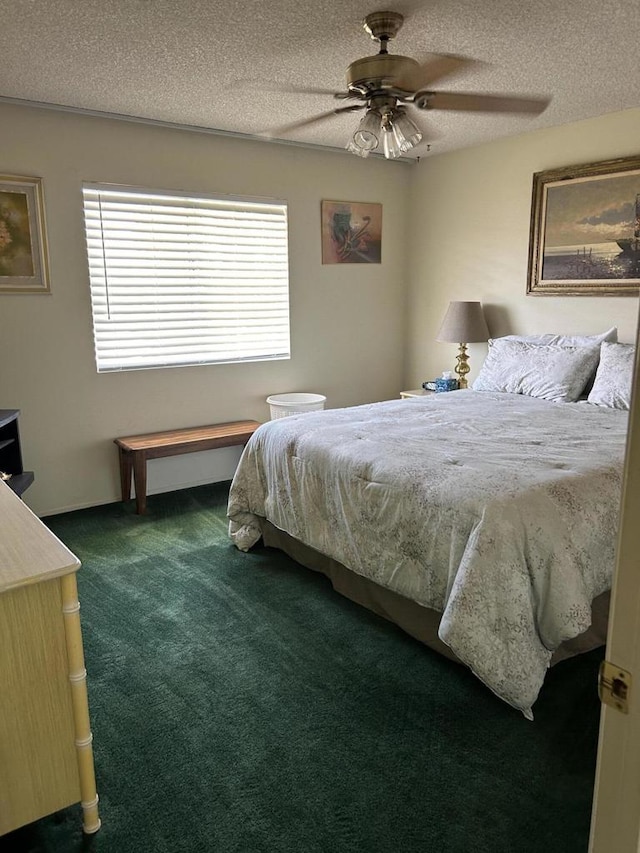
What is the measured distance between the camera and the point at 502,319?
15.4ft

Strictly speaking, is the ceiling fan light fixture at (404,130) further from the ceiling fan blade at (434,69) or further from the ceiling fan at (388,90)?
the ceiling fan blade at (434,69)

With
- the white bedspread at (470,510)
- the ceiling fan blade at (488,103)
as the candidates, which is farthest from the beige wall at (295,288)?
the white bedspread at (470,510)

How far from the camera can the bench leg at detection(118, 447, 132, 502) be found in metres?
4.07

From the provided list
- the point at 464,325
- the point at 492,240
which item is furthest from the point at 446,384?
the point at 492,240

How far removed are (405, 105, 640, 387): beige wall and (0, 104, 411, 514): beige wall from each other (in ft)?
0.83

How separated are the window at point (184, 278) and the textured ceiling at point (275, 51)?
0.62m

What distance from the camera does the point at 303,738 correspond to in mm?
1974

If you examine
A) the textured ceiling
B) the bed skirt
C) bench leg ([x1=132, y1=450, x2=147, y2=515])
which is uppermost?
the textured ceiling

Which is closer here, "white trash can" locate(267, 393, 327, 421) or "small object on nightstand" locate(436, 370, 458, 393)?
"white trash can" locate(267, 393, 327, 421)

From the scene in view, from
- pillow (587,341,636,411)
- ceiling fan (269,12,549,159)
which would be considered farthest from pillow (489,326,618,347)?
ceiling fan (269,12,549,159)

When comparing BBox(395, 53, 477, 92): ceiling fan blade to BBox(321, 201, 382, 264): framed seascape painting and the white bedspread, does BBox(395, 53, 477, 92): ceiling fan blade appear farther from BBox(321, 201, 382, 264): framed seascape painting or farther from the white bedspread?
BBox(321, 201, 382, 264): framed seascape painting

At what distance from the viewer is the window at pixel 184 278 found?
3.98 m

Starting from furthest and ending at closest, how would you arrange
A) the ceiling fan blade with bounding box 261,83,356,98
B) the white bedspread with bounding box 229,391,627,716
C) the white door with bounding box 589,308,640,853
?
the ceiling fan blade with bounding box 261,83,356,98 → the white bedspread with bounding box 229,391,627,716 → the white door with bounding box 589,308,640,853

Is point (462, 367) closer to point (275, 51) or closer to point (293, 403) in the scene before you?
point (293, 403)
